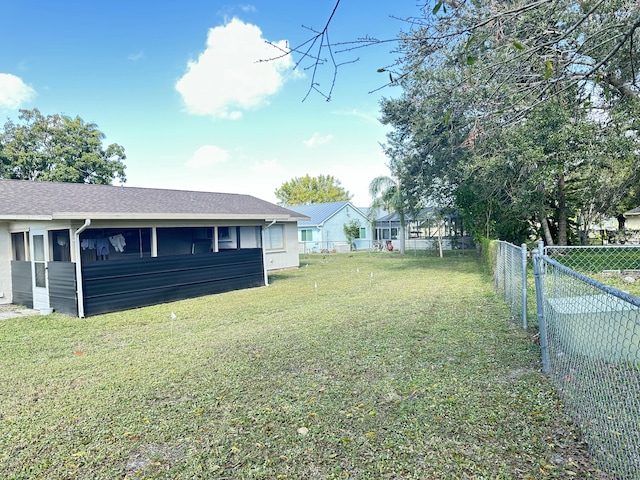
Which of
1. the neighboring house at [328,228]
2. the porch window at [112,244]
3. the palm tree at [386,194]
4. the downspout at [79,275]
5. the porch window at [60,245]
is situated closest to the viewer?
the downspout at [79,275]

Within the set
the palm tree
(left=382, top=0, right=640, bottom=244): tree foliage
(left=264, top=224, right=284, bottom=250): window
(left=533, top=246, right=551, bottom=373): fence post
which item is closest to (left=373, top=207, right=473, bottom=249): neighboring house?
the palm tree

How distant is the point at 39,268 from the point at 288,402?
8.46m

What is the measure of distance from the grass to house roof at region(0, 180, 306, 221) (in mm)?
2937

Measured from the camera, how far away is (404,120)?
18.7 m

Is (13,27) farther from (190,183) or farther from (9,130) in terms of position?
(190,183)

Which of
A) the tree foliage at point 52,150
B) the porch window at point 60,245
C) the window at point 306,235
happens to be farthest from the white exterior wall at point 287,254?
the tree foliage at point 52,150

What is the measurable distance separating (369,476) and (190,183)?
35.5 meters

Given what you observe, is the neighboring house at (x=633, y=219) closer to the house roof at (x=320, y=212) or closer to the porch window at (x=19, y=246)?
the house roof at (x=320, y=212)

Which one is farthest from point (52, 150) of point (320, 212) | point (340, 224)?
point (340, 224)

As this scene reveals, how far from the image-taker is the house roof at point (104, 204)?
914cm

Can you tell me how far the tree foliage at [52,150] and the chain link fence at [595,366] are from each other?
3014 centimetres

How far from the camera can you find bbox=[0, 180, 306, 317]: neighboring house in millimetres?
8797

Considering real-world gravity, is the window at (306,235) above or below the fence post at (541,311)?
above

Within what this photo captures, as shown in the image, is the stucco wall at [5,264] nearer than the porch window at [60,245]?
No
